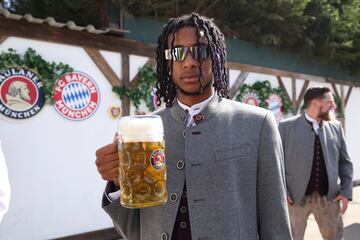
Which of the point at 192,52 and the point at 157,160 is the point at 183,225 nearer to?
the point at 157,160

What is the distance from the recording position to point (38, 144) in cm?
496

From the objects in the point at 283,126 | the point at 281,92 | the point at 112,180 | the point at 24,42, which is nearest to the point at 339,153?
the point at 283,126

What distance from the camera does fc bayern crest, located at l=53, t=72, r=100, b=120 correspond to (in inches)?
204

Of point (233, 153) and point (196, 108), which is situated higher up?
point (196, 108)

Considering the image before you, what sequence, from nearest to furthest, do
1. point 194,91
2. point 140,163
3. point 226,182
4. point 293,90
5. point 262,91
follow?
point 140,163 < point 226,182 < point 194,91 < point 262,91 < point 293,90

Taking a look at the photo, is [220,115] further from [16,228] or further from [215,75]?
[16,228]

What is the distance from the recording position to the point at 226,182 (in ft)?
5.01

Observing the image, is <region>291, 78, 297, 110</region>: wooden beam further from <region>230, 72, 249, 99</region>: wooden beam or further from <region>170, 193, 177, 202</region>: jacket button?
<region>170, 193, 177, 202</region>: jacket button

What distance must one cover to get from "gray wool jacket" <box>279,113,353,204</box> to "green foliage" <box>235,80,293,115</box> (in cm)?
378

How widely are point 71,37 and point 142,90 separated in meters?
1.35

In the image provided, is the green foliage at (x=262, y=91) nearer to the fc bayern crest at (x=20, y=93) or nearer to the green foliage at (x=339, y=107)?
the green foliage at (x=339, y=107)

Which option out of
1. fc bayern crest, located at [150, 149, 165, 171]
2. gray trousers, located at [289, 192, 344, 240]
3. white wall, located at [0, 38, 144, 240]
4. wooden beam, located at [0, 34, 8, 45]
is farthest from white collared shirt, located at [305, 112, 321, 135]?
wooden beam, located at [0, 34, 8, 45]

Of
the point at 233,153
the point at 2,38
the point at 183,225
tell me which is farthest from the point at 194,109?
the point at 2,38

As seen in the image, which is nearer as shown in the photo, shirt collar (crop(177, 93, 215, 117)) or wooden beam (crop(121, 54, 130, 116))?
shirt collar (crop(177, 93, 215, 117))
